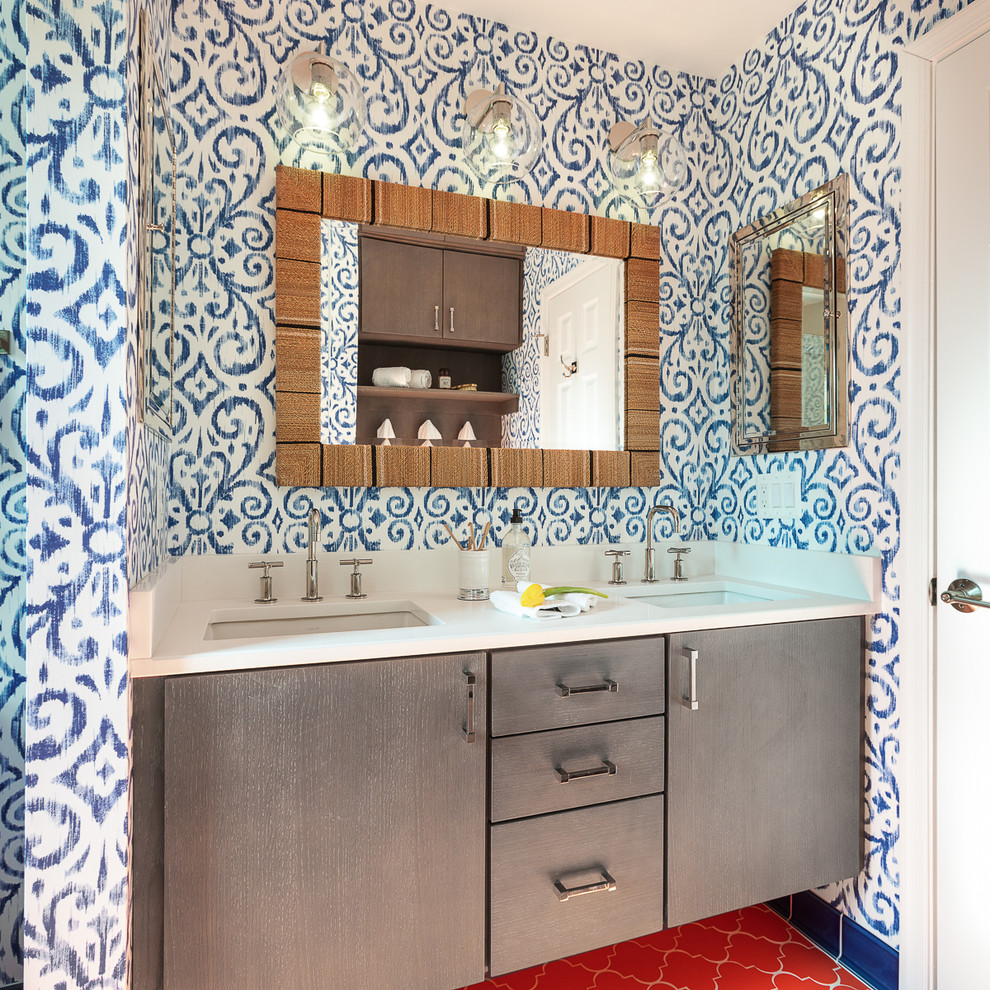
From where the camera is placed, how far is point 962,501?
1499 millimetres

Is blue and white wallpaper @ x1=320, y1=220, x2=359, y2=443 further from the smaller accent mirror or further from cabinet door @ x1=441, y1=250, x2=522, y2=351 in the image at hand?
the smaller accent mirror

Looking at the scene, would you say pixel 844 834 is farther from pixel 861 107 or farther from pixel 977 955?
pixel 861 107

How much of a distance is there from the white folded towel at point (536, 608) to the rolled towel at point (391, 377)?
636 millimetres

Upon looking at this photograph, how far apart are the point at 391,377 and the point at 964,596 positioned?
1435 millimetres

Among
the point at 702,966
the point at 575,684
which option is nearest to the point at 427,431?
the point at 575,684

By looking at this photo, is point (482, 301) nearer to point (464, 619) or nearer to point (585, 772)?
point (464, 619)

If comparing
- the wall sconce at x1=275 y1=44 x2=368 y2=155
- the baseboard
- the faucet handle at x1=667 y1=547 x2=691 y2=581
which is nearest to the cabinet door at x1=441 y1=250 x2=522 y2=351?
the wall sconce at x1=275 y1=44 x2=368 y2=155

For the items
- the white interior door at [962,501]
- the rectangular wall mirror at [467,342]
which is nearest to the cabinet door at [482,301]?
the rectangular wall mirror at [467,342]

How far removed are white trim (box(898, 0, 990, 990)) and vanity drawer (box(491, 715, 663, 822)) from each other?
2.05 ft

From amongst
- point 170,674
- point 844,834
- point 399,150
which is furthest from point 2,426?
point 844,834

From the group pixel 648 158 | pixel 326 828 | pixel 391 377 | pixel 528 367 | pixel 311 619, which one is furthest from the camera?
pixel 648 158

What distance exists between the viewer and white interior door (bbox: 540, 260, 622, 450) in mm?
2004

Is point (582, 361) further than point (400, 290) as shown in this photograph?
Yes

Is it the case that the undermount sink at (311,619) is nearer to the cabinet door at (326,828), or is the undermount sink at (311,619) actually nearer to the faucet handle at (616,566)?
the cabinet door at (326,828)
